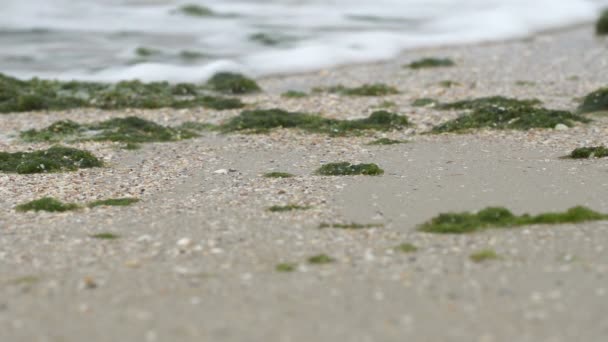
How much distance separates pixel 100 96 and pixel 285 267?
392 inches

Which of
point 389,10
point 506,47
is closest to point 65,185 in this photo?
point 506,47

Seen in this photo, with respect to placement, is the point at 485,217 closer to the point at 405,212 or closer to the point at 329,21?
the point at 405,212

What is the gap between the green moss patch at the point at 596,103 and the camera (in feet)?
46.9

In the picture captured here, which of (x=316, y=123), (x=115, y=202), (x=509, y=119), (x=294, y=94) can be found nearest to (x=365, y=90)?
(x=294, y=94)

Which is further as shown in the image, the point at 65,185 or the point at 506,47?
the point at 506,47

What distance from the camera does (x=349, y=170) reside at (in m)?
11.1

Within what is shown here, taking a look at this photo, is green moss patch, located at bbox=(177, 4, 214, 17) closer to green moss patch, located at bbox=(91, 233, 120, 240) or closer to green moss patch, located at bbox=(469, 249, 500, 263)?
green moss patch, located at bbox=(91, 233, 120, 240)

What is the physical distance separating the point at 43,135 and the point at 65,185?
10.5ft

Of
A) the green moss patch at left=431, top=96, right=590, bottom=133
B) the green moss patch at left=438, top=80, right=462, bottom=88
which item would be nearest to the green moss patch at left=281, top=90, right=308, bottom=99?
the green moss patch at left=438, top=80, right=462, bottom=88

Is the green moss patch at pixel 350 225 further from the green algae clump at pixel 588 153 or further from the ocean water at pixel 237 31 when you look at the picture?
the ocean water at pixel 237 31

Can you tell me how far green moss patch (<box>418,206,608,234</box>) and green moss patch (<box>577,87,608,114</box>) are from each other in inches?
231

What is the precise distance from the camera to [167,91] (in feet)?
56.6

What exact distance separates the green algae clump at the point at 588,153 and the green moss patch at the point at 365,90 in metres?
5.55

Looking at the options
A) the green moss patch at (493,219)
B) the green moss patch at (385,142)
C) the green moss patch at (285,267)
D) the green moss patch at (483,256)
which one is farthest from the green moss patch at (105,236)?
the green moss patch at (385,142)
